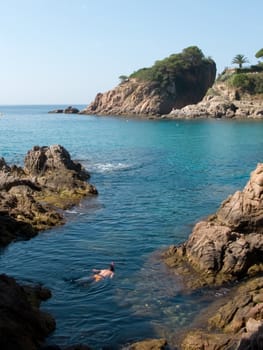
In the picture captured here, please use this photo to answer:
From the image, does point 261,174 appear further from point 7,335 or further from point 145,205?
point 7,335

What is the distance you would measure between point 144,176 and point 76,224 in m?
21.7

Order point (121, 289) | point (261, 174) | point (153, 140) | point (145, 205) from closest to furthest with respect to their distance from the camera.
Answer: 1. point (121, 289)
2. point (261, 174)
3. point (145, 205)
4. point (153, 140)

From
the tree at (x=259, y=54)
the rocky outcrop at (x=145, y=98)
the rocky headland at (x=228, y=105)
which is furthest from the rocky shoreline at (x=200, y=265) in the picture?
the tree at (x=259, y=54)

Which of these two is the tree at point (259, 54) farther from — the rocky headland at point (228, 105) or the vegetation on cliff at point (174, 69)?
the vegetation on cliff at point (174, 69)

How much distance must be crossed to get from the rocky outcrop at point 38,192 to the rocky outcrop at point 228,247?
10753 millimetres

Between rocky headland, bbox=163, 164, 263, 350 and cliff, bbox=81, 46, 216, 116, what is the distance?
148166mm

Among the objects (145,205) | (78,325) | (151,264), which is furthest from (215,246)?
(145,205)

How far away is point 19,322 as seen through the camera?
16094 millimetres

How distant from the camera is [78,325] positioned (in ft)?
61.8

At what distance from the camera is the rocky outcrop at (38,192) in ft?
103

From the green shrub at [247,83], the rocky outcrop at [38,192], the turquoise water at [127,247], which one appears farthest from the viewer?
the green shrub at [247,83]

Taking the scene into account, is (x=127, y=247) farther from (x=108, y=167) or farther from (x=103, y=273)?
(x=108, y=167)

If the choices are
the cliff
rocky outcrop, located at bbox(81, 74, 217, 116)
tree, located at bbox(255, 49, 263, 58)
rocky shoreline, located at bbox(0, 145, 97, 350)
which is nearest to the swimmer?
rocky shoreline, located at bbox(0, 145, 97, 350)

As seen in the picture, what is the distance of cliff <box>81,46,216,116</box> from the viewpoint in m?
177
